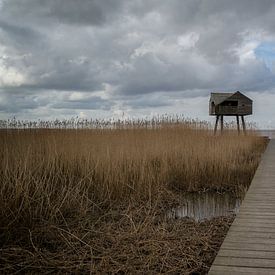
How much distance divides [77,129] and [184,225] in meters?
6.37

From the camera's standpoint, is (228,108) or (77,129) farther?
(228,108)

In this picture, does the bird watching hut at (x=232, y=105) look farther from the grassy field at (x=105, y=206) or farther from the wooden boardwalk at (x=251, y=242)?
the wooden boardwalk at (x=251, y=242)

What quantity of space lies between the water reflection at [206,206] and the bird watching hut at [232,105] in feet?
39.0

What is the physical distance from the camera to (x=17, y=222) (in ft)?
11.9

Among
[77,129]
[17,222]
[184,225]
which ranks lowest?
[184,225]

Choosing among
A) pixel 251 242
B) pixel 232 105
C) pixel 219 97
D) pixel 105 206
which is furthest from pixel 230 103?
pixel 251 242

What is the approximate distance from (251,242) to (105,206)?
8.62 feet

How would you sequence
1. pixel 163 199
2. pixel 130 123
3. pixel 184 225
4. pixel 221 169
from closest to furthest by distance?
pixel 184 225 → pixel 163 199 → pixel 221 169 → pixel 130 123

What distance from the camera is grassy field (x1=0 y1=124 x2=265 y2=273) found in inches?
126

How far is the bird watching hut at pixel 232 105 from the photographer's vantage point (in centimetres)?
1845

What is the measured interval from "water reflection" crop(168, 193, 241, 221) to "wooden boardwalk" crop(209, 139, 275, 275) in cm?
63

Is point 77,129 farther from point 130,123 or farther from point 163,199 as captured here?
point 163,199

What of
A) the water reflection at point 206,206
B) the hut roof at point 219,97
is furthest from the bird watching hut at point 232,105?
the water reflection at point 206,206

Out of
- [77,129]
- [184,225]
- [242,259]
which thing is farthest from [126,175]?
[77,129]
